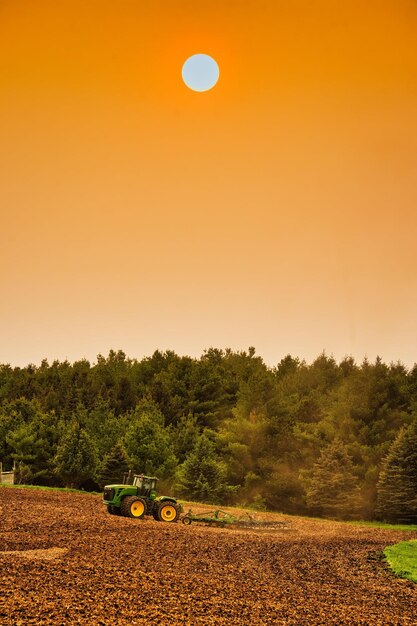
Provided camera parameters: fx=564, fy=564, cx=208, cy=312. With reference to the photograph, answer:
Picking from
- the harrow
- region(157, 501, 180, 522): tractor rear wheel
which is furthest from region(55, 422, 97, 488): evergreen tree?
region(157, 501, 180, 522): tractor rear wheel

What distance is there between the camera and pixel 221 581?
12.6 meters

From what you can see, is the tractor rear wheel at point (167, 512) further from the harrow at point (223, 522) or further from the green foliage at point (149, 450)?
the green foliage at point (149, 450)

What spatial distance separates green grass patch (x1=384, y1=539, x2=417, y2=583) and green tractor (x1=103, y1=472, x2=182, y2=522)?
29.6ft

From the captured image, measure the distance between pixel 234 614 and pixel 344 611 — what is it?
8.15 feet

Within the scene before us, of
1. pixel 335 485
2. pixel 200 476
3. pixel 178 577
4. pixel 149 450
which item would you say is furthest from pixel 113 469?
pixel 178 577

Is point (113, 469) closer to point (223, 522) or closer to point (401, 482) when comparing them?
point (223, 522)

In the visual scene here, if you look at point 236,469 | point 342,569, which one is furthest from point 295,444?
point 342,569

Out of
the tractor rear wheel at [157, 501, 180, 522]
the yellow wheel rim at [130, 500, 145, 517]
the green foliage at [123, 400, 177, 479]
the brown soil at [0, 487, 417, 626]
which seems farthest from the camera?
the green foliage at [123, 400, 177, 479]

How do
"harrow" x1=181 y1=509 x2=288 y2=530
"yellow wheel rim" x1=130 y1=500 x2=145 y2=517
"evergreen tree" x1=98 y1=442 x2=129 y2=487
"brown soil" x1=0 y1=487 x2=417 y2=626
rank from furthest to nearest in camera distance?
1. "evergreen tree" x1=98 y1=442 x2=129 y2=487
2. "harrow" x1=181 y1=509 x2=288 y2=530
3. "yellow wheel rim" x1=130 y1=500 x2=145 y2=517
4. "brown soil" x1=0 y1=487 x2=417 y2=626

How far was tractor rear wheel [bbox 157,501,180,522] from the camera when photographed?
24000 millimetres

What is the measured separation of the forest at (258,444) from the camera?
40188 millimetres

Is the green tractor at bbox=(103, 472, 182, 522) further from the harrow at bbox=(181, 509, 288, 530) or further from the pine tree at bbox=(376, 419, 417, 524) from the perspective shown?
the pine tree at bbox=(376, 419, 417, 524)

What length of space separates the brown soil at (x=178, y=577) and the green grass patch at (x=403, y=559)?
44 centimetres

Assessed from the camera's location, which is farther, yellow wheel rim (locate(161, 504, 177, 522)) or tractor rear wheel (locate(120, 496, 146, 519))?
yellow wheel rim (locate(161, 504, 177, 522))
